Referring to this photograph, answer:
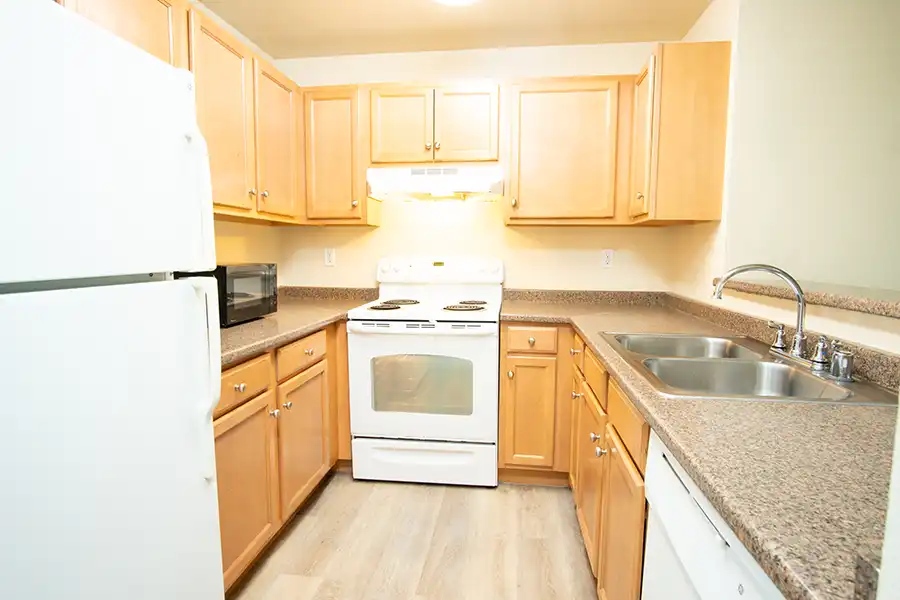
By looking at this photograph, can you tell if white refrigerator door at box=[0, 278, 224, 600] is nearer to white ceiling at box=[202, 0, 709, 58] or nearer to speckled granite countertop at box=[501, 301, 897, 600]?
speckled granite countertop at box=[501, 301, 897, 600]

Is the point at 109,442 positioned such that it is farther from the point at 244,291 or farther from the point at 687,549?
the point at 244,291

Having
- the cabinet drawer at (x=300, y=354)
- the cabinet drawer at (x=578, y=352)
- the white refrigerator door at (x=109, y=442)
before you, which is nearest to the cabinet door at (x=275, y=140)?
the cabinet drawer at (x=300, y=354)

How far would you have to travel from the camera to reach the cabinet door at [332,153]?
2594 millimetres

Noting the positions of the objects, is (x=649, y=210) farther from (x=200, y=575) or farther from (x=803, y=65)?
(x=200, y=575)

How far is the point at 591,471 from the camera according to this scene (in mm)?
1708

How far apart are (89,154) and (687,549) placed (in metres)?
1.22

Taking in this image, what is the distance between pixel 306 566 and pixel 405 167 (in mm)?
1972

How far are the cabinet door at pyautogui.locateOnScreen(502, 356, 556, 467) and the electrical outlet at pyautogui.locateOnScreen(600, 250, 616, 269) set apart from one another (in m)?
0.86

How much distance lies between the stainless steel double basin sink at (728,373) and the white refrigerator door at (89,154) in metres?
1.16

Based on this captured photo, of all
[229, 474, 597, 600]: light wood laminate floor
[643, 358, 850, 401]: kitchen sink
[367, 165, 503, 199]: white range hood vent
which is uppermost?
[367, 165, 503, 199]: white range hood vent

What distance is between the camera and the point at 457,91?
8.26ft

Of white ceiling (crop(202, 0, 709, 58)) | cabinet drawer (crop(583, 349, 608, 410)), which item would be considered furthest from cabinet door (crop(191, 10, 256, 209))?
cabinet drawer (crop(583, 349, 608, 410))

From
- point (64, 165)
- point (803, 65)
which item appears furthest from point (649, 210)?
point (64, 165)

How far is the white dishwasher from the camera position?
2.04ft
